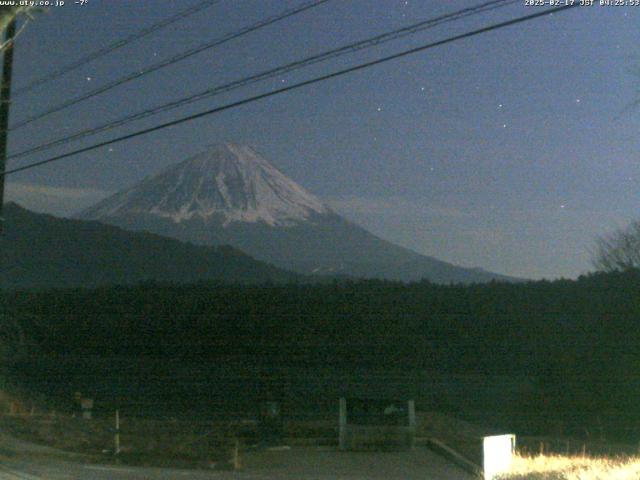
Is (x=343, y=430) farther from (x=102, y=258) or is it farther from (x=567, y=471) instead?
(x=102, y=258)

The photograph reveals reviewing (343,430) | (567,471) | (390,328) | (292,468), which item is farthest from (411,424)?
(567,471)

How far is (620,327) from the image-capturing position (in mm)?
22453

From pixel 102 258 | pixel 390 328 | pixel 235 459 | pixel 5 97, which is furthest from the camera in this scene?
pixel 102 258

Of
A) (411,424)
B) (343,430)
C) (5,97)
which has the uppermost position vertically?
(5,97)

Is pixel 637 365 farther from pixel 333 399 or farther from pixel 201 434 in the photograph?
pixel 201 434

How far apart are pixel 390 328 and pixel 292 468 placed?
10.3m

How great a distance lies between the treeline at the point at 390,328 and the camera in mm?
22297

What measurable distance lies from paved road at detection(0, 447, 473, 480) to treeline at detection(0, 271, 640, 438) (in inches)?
272

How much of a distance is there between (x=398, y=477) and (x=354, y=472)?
0.80 metres

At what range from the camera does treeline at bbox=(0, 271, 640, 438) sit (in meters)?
22.3

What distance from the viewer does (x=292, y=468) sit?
1438 cm

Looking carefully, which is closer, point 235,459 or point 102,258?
point 235,459

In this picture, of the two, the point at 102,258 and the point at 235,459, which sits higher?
the point at 102,258

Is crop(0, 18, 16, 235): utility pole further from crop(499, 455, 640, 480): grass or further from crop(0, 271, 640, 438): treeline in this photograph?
crop(499, 455, 640, 480): grass
